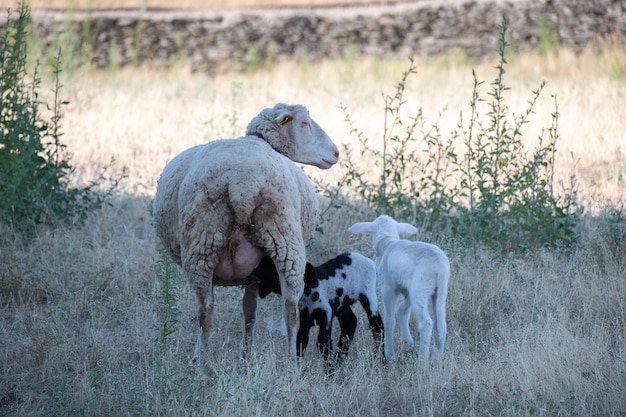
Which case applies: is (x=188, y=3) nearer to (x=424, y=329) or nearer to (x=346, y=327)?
(x=346, y=327)

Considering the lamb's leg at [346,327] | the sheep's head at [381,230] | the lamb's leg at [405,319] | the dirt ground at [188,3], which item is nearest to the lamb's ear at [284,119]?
the sheep's head at [381,230]

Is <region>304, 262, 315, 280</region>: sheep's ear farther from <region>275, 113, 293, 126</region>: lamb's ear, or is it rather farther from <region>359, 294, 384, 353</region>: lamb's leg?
<region>275, 113, 293, 126</region>: lamb's ear

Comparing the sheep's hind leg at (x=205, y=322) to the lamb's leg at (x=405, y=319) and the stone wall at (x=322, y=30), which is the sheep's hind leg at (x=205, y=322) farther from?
the stone wall at (x=322, y=30)

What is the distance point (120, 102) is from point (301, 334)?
30.1 ft

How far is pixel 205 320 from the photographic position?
5496 mm

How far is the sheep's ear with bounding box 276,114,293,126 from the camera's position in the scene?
641 cm

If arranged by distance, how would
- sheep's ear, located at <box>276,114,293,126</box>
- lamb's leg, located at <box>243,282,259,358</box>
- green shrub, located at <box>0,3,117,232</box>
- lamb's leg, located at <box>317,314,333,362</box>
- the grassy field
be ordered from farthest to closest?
1. green shrub, located at <box>0,3,117,232</box>
2. sheep's ear, located at <box>276,114,293,126</box>
3. lamb's leg, located at <box>243,282,259,358</box>
4. lamb's leg, located at <box>317,314,333,362</box>
5. the grassy field

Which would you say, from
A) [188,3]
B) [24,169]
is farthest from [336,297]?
[188,3]

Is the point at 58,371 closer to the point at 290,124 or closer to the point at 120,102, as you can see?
the point at 290,124

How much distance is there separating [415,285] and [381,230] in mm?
1002

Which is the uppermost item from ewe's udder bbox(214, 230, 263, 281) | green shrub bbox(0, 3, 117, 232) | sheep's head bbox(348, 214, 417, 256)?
green shrub bbox(0, 3, 117, 232)

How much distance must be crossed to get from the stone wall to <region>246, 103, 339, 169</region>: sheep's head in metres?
11.6

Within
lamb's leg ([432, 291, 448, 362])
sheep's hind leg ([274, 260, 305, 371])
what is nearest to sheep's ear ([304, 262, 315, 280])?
sheep's hind leg ([274, 260, 305, 371])

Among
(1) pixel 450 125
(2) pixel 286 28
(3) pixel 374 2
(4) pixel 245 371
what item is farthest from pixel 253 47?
(4) pixel 245 371
